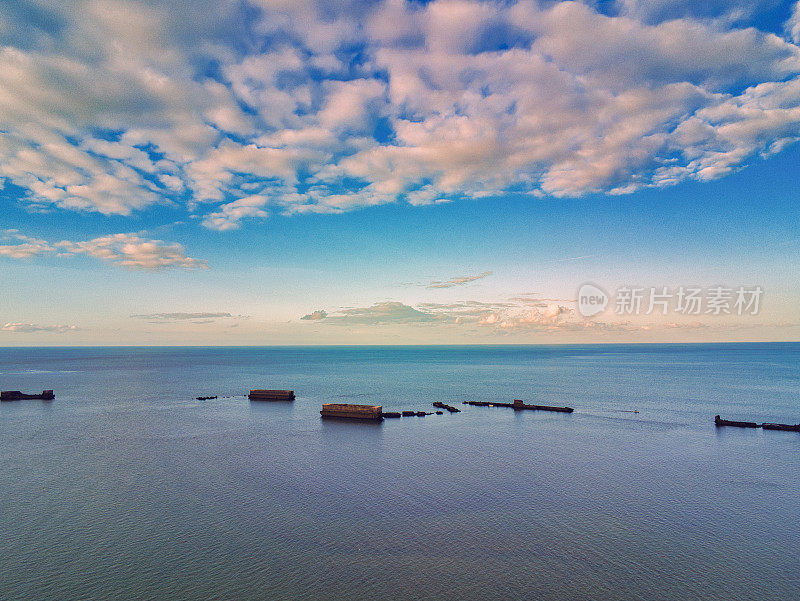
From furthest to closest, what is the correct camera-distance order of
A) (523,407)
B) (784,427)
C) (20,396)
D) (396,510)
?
(20,396), (523,407), (784,427), (396,510)

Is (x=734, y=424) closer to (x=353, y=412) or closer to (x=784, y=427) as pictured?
(x=784, y=427)

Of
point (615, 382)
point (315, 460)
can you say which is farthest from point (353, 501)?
point (615, 382)

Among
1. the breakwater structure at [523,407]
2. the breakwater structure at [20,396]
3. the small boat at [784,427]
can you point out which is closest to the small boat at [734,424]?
the small boat at [784,427]

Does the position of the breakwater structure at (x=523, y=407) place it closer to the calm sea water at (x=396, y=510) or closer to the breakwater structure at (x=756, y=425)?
the calm sea water at (x=396, y=510)

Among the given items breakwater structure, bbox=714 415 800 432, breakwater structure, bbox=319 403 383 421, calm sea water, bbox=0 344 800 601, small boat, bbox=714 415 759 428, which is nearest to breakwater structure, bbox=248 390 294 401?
breakwater structure, bbox=319 403 383 421

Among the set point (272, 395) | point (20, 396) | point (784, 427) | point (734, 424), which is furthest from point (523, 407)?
point (20, 396)

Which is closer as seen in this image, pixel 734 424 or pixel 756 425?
pixel 756 425
